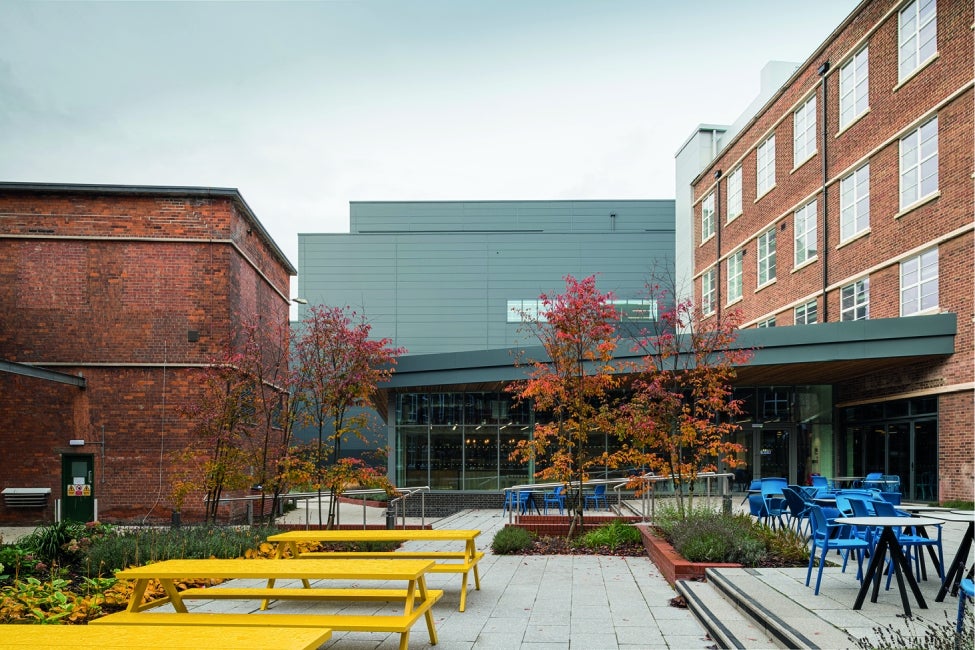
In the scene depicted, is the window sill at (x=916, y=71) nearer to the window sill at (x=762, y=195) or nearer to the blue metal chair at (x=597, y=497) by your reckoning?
the window sill at (x=762, y=195)

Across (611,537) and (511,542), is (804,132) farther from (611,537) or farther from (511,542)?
(511,542)

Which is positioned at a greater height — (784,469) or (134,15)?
(134,15)

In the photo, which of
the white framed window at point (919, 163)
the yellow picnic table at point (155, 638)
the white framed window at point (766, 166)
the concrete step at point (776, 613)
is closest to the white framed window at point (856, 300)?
the white framed window at point (919, 163)

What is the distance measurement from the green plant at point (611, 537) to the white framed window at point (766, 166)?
1942 cm

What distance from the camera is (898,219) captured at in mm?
21531

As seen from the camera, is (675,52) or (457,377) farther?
(457,377)

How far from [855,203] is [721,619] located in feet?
63.4

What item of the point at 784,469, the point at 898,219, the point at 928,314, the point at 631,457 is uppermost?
the point at 898,219

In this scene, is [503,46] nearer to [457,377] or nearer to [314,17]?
[314,17]

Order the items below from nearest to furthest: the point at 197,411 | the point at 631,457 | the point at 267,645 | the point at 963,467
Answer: the point at 267,645
the point at 631,457
the point at 197,411
the point at 963,467

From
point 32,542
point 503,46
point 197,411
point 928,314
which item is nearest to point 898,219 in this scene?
point 928,314

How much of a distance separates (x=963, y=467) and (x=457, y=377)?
42.9 feet

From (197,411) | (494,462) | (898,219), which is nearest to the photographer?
(197,411)

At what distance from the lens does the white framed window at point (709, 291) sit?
1394 inches
